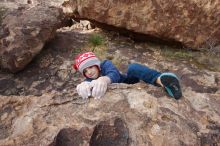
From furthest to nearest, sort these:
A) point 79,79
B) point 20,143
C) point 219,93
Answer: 1. point 79,79
2. point 219,93
3. point 20,143

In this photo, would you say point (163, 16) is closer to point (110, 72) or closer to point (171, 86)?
point (110, 72)

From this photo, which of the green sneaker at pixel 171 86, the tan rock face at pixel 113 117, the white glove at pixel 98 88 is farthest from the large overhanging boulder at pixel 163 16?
the white glove at pixel 98 88

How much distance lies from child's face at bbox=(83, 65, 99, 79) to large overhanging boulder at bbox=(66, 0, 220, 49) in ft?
5.02

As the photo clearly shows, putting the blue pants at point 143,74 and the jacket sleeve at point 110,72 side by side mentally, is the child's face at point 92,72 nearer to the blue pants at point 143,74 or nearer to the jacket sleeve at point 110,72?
the jacket sleeve at point 110,72

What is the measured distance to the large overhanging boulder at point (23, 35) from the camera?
15.7ft

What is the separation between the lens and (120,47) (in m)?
5.46

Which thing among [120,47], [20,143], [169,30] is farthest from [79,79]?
[20,143]

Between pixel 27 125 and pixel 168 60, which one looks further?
pixel 168 60

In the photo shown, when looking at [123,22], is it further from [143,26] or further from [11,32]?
[11,32]

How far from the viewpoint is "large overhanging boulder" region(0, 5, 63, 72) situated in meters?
4.77

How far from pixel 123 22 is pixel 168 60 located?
2.66 ft

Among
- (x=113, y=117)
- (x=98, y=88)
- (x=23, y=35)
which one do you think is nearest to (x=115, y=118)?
(x=113, y=117)

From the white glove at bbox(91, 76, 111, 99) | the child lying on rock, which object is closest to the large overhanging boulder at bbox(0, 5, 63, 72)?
the child lying on rock

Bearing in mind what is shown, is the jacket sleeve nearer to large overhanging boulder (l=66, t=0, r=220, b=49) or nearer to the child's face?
the child's face
